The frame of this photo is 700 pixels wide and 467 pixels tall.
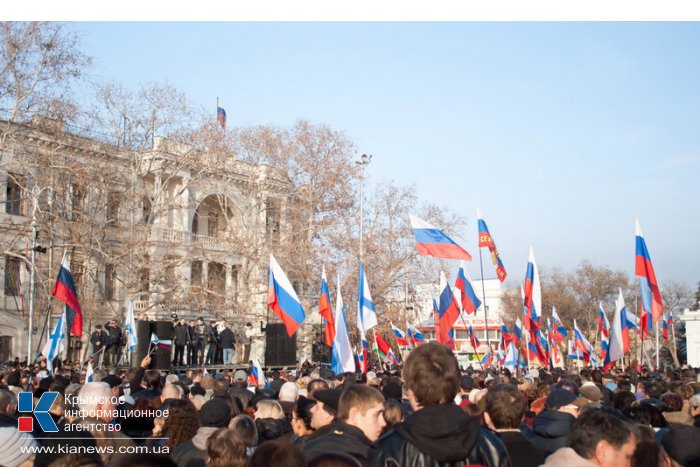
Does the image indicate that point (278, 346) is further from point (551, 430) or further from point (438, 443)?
point (438, 443)

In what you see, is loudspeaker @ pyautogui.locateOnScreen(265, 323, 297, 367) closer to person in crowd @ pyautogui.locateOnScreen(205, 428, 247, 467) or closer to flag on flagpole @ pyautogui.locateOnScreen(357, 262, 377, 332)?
flag on flagpole @ pyautogui.locateOnScreen(357, 262, 377, 332)

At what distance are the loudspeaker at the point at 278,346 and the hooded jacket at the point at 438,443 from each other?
66.9ft

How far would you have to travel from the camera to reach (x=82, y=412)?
534 centimetres

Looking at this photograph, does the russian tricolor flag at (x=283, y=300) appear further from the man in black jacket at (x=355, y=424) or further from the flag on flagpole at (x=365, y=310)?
the man in black jacket at (x=355, y=424)

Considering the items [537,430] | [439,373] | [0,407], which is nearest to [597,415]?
[439,373]

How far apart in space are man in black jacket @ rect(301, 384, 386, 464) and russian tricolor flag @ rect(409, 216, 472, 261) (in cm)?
1167

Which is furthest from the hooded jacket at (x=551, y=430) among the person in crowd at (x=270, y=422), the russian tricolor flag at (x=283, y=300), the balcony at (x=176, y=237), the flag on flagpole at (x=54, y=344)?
the balcony at (x=176, y=237)

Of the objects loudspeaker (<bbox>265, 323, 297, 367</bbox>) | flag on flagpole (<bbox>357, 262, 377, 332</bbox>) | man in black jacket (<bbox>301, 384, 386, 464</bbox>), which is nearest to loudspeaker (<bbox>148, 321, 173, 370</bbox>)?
loudspeaker (<bbox>265, 323, 297, 367</bbox>)

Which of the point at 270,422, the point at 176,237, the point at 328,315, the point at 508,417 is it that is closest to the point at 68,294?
the point at 328,315

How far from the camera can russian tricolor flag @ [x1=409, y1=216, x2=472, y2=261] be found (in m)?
16.1

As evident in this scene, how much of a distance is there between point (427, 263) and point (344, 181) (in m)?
6.04

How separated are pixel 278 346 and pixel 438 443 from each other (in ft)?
70.2

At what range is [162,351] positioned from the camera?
65.4 ft

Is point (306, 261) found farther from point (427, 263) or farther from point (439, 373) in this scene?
point (439, 373)
